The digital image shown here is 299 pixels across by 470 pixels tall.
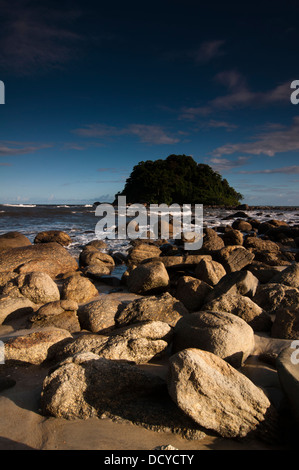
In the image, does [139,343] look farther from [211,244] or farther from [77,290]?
[211,244]

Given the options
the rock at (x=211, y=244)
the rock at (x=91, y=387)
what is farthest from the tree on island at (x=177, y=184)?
the rock at (x=91, y=387)

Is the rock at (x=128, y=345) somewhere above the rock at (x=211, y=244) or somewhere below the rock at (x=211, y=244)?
below

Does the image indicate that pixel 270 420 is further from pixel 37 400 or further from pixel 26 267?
pixel 26 267

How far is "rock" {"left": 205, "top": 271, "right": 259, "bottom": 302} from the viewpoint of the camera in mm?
4805

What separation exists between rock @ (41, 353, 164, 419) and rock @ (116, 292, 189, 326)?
1423 mm

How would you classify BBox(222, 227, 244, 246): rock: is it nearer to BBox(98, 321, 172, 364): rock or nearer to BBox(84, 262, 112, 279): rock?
BBox(84, 262, 112, 279): rock

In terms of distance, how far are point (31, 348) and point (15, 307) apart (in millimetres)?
1519

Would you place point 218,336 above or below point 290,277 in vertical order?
below

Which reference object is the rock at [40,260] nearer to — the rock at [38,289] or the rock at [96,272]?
the rock at [96,272]

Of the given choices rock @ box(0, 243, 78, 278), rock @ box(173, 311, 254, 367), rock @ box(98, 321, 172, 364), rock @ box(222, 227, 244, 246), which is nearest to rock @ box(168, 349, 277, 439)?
rock @ box(173, 311, 254, 367)

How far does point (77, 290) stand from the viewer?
17.7ft

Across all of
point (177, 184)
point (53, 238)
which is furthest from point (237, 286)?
point (177, 184)

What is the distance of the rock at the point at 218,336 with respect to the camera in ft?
10.2

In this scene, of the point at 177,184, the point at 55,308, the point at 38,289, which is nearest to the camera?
the point at 55,308
